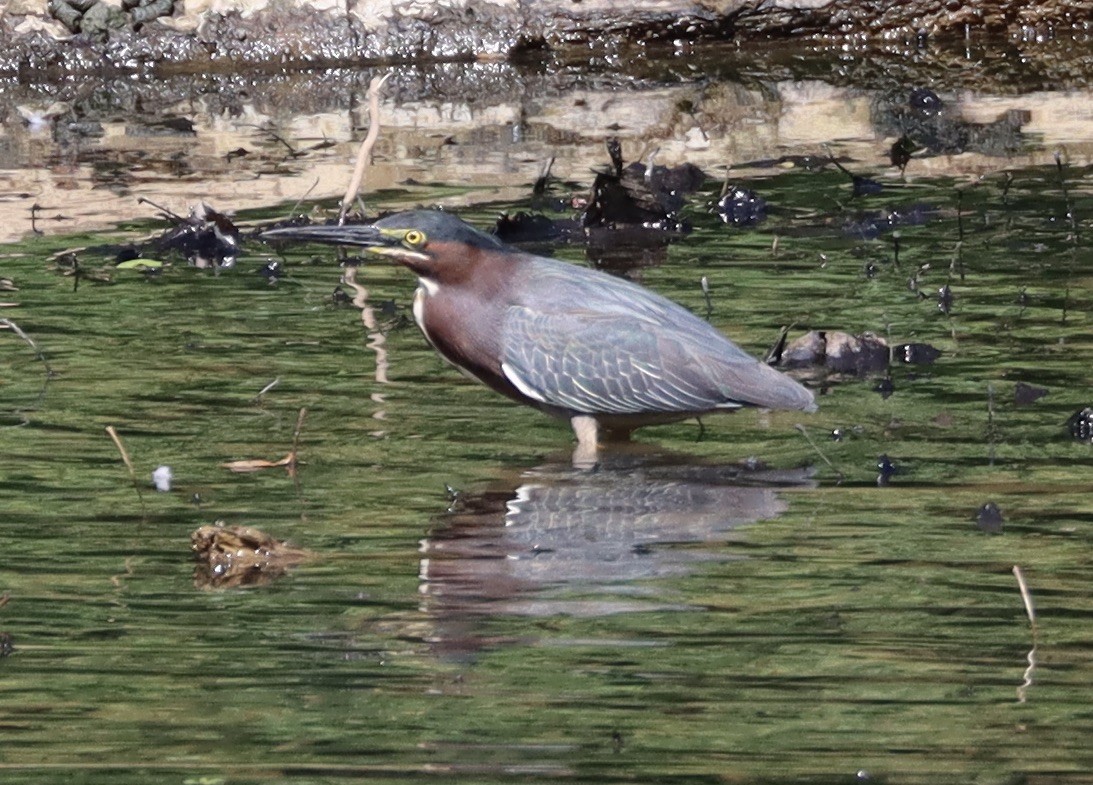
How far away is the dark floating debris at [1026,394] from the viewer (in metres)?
7.11

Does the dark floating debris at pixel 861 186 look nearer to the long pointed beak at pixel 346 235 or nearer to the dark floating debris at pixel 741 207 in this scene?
the dark floating debris at pixel 741 207

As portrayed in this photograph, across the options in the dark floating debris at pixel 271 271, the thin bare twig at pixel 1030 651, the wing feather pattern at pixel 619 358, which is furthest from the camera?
the dark floating debris at pixel 271 271

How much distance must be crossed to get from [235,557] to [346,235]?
1.42 m

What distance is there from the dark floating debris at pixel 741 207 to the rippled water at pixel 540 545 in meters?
0.47

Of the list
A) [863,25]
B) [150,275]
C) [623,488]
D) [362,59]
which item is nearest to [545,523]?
[623,488]

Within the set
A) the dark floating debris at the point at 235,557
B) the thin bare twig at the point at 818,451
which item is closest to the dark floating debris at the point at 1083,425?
the thin bare twig at the point at 818,451

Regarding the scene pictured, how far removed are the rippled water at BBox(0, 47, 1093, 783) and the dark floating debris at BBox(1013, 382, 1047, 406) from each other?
44 mm

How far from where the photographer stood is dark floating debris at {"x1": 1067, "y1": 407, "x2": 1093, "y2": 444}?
6.69 m

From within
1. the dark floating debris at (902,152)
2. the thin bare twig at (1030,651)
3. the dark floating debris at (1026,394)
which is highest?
the dark floating debris at (902,152)

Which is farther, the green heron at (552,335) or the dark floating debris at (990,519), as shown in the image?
the green heron at (552,335)

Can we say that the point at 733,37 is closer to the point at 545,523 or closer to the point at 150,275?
the point at 150,275

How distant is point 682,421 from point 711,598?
2023 millimetres

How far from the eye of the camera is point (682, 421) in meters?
7.39

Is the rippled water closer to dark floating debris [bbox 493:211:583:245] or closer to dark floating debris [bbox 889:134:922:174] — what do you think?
dark floating debris [bbox 493:211:583:245]
